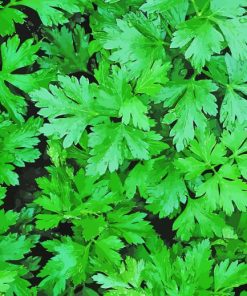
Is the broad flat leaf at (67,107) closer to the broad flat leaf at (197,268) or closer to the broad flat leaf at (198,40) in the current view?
the broad flat leaf at (198,40)

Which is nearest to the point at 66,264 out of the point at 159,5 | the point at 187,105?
the point at 187,105

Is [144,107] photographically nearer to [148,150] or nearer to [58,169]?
[148,150]

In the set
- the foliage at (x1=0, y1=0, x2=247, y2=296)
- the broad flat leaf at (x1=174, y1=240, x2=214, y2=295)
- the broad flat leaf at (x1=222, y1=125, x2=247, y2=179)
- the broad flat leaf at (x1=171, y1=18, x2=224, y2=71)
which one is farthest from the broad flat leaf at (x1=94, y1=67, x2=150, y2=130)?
the broad flat leaf at (x1=174, y1=240, x2=214, y2=295)

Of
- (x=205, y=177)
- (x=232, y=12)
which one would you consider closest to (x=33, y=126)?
(x=205, y=177)

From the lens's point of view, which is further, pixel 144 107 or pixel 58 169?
pixel 58 169

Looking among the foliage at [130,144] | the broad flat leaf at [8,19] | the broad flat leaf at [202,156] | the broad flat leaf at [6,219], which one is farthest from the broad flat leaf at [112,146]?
the broad flat leaf at [8,19]

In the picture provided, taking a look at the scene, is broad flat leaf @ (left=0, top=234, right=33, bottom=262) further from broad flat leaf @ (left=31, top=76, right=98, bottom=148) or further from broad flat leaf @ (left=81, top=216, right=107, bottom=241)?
broad flat leaf @ (left=31, top=76, right=98, bottom=148)
